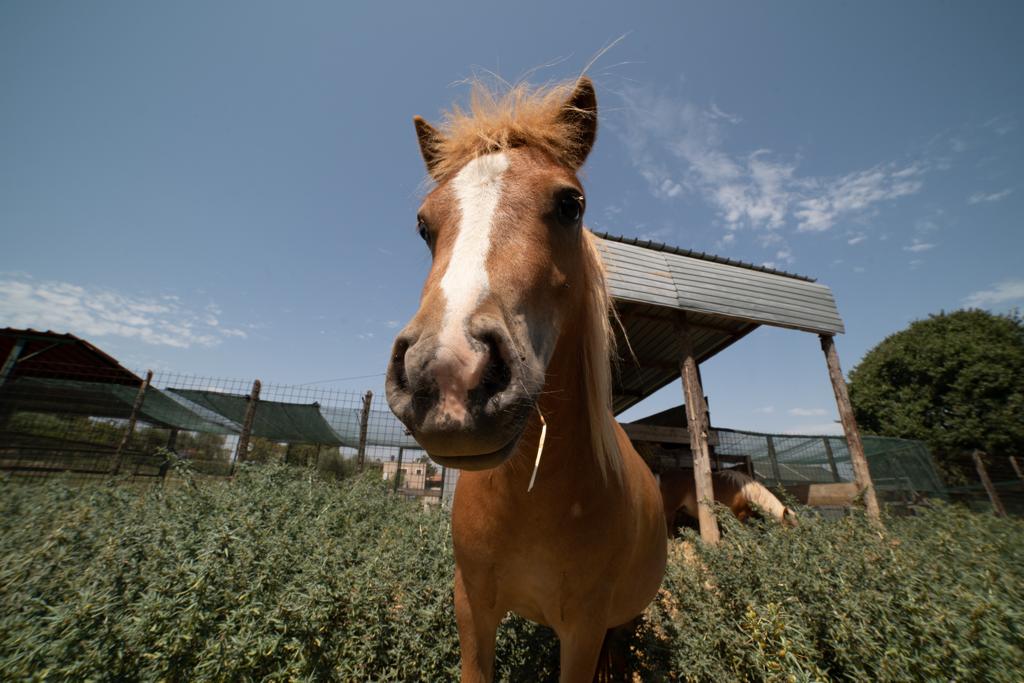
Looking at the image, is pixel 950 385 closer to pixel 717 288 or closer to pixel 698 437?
pixel 717 288

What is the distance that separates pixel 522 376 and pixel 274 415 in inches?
366

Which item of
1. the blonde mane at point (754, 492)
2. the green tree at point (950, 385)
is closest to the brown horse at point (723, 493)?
the blonde mane at point (754, 492)

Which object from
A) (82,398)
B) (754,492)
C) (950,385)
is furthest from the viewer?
(950,385)

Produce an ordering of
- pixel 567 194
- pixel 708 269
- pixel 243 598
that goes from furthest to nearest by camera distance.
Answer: pixel 708 269
pixel 243 598
pixel 567 194

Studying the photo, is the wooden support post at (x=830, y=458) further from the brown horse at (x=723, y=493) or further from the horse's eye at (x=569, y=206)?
the horse's eye at (x=569, y=206)

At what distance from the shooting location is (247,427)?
300 inches

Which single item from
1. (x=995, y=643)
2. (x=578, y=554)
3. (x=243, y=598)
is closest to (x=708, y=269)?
(x=995, y=643)

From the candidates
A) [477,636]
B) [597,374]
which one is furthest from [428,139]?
[477,636]

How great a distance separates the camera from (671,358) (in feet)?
32.9

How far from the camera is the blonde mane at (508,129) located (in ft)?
5.51

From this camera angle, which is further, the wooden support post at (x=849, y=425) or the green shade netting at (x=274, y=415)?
the green shade netting at (x=274, y=415)

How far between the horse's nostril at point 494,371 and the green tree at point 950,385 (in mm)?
20561

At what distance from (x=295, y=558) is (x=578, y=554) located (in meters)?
2.04

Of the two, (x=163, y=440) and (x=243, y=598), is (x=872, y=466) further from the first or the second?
(x=163, y=440)
